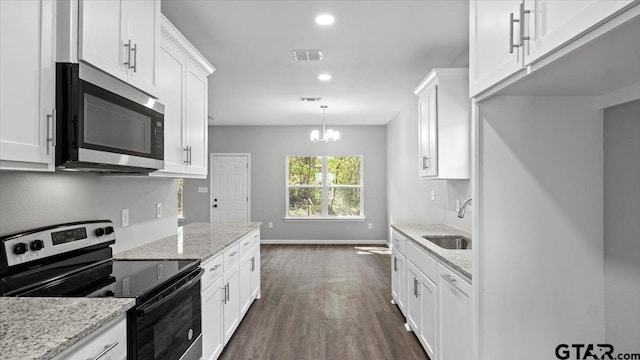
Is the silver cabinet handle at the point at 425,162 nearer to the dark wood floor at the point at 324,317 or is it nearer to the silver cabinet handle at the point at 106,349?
the dark wood floor at the point at 324,317

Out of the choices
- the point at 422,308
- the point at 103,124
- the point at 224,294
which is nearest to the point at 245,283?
the point at 224,294

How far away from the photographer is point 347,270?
5672 millimetres

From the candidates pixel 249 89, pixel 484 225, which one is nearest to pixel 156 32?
pixel 484 225

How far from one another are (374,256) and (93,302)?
18.8 ft

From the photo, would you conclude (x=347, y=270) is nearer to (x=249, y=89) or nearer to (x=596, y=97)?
(x=249, y=89)

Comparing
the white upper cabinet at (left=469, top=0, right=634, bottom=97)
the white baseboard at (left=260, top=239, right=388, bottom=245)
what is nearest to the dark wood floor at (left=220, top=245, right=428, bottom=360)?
the white baseboard at (left=260, top=239, right=388, bottom=245)

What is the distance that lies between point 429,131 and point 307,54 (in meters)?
1.43

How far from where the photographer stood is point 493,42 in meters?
1.42

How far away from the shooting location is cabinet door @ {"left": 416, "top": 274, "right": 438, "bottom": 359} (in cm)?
251

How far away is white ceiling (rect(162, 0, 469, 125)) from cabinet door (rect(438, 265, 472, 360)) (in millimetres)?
1980

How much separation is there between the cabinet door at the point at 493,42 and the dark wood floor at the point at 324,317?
2.23 metres

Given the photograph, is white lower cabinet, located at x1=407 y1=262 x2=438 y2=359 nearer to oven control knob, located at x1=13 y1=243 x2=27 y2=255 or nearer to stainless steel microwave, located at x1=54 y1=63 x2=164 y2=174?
stainless steel microwave, located at x1=54 y1=63 x2=164 y2=174

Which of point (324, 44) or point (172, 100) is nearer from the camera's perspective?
point (172, 100)

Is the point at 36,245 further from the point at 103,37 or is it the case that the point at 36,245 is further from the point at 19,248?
the point at 103,37
